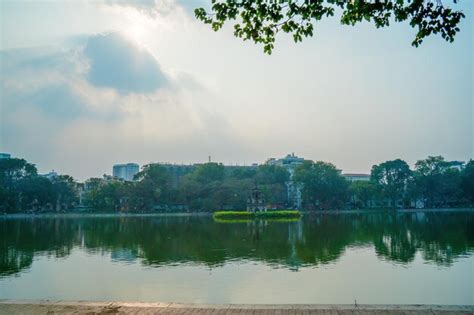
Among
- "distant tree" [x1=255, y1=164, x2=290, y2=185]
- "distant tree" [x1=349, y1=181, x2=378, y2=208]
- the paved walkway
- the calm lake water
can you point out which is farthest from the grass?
the paved walkway

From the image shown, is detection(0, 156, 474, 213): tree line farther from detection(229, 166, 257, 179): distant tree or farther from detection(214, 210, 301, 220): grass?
detection(214, 210, 301, 220): grass

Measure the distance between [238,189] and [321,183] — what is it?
14.3 metres

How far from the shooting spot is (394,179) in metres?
77.8

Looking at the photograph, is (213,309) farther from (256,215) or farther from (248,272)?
(256,215)

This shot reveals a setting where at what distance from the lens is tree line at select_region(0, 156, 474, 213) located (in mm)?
69375

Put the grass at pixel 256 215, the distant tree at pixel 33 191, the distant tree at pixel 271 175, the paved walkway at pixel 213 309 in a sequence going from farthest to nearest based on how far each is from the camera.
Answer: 1. the distant tree at pixel 271 175
2. the distant tree at pixel 33 191
3. the grass at pixel 256 215
4. the paved walkway at pixel 213 309

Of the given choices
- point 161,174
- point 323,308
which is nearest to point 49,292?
point 323,308

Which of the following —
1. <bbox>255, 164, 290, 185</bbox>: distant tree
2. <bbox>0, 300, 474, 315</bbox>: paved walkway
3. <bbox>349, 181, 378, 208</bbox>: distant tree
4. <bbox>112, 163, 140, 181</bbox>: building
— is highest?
<bbox>112, 163, 140, 181</bbox>: building

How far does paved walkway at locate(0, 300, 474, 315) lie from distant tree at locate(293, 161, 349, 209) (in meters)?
66.3

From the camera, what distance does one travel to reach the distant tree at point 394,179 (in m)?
76.7

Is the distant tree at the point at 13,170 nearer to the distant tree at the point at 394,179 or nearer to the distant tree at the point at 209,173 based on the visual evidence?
the distant tree at the point at 209,173

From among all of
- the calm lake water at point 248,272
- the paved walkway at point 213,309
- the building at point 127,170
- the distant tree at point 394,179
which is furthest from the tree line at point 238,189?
the building at point 127,170

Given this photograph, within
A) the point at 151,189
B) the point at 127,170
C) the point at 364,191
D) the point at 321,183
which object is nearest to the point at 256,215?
the point at 321,183

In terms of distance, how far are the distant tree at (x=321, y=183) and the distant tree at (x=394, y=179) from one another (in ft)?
23.3
